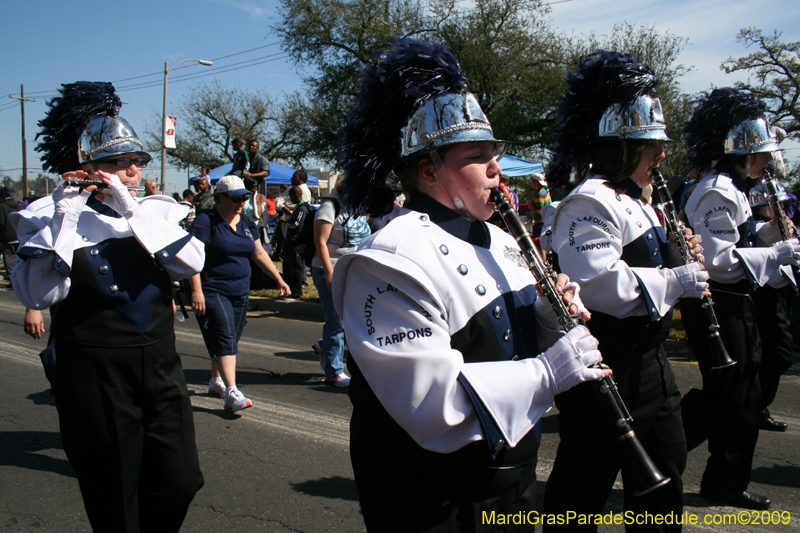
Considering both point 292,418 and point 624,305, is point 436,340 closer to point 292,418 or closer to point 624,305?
point 624,305

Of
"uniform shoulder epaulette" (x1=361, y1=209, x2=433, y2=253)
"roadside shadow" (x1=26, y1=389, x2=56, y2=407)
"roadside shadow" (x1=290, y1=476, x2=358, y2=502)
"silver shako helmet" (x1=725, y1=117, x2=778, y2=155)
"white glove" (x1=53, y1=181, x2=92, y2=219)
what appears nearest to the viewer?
"uniform shoulder epaulette" (x1=361, y1=209, x2=433, y2=253)

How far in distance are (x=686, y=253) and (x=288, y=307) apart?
29.0ft

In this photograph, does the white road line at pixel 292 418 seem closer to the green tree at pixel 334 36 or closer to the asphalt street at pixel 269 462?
the asphalt street at pixel 269 462

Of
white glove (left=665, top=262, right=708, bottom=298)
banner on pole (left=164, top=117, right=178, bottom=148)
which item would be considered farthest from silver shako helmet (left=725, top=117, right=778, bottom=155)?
banner on pole (left=164, top=117, right=178, bottom=148)

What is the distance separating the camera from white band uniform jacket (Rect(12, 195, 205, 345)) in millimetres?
2758

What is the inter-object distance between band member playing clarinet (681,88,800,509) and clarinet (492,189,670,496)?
1854 millimetres

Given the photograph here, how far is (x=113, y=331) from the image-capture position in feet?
9.24

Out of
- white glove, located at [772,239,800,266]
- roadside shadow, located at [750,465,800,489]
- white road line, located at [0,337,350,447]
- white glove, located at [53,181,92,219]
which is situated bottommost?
white road line, located at [0,337,350,447]

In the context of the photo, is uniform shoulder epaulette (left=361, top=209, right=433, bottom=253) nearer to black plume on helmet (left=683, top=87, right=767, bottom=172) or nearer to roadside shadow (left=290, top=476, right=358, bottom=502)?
roadside shadow (left=290, top=476, right=358, bottom=502)

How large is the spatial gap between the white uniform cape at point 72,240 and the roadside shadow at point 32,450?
6.54ft

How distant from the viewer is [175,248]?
2.99 metres

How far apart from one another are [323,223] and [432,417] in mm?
4665

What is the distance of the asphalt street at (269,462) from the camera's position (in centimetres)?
352

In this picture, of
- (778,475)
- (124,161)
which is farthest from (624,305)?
(124,161)
